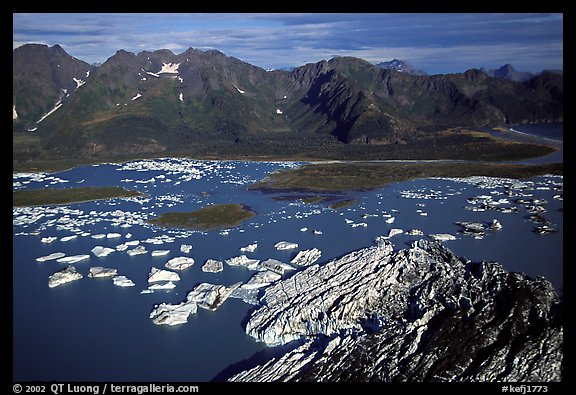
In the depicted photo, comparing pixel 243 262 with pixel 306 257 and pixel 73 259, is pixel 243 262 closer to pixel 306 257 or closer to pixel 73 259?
pixel 306 257

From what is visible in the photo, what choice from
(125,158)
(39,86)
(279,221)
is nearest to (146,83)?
(39,86)

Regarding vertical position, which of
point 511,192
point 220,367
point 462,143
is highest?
point 462,143

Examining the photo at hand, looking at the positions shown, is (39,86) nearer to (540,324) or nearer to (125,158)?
(125,158)

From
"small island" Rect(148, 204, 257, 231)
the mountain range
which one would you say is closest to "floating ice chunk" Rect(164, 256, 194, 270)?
"small island" Rect(148, 204, 257, 231)

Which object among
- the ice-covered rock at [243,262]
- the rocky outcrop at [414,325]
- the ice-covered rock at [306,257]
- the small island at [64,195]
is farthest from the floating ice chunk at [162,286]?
the small island at [64,195]

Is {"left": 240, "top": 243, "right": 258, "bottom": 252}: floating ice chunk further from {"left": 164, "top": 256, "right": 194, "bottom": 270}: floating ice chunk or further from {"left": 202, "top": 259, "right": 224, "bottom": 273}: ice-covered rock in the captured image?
{"left": 164, "top": 256, "right": 194, "bottom": 270}: floating ice chunk

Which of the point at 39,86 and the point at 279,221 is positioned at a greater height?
the point at 39,86

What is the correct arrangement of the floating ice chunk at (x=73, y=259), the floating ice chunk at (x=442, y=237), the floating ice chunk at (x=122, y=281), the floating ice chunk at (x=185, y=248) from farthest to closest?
the floating ice chunk at (x=442, y=237) → the floating ice chunk at (x=185, y=248) → the floating ice chunk at (x=73, y=259) → the floating ice chunk at (x=122, y=281)

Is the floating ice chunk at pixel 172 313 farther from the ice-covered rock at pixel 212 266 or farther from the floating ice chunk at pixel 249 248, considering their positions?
the floating ice chunk at pixel 249 248
